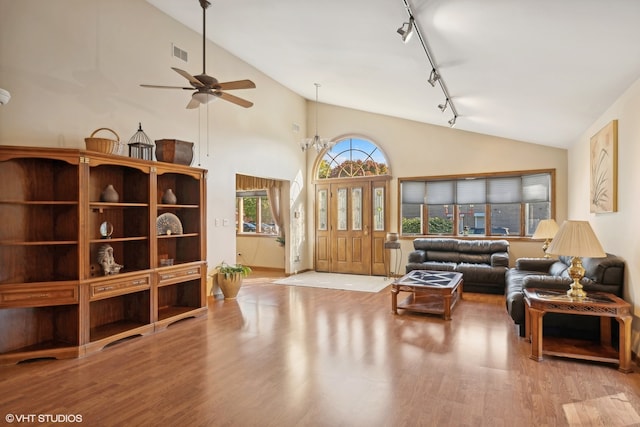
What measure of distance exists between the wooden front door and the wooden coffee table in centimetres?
245

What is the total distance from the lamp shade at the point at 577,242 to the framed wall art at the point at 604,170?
77cm

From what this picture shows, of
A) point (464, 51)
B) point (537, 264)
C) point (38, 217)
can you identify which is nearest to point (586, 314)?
point (464, 51)

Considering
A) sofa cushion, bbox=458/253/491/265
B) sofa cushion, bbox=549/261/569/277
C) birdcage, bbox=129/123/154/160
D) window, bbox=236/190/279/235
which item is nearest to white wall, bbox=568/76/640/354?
sofa cushion, bbox=549/261/569/277

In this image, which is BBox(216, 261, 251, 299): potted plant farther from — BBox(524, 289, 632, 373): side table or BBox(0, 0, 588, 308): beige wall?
BBox(524, 289, 632, 373): side table

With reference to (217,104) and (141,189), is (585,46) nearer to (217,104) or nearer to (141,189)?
(141,189)

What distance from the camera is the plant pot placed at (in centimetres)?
606

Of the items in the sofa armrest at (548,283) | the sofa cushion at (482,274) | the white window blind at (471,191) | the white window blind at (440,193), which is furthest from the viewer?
the white window blind at (440,193)

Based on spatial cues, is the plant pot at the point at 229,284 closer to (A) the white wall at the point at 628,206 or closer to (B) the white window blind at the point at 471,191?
(B) the white window blind at the point at 471,191

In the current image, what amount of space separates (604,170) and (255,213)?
7.31 m

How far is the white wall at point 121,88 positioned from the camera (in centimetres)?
385

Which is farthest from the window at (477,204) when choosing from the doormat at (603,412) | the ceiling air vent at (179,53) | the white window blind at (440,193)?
the doormat at (603,412)

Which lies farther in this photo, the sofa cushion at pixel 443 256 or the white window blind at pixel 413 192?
the white window blind at pixel 413 192

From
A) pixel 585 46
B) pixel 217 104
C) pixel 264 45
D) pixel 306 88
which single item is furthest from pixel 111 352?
pixel 306 88

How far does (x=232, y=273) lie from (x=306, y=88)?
4033 mm
